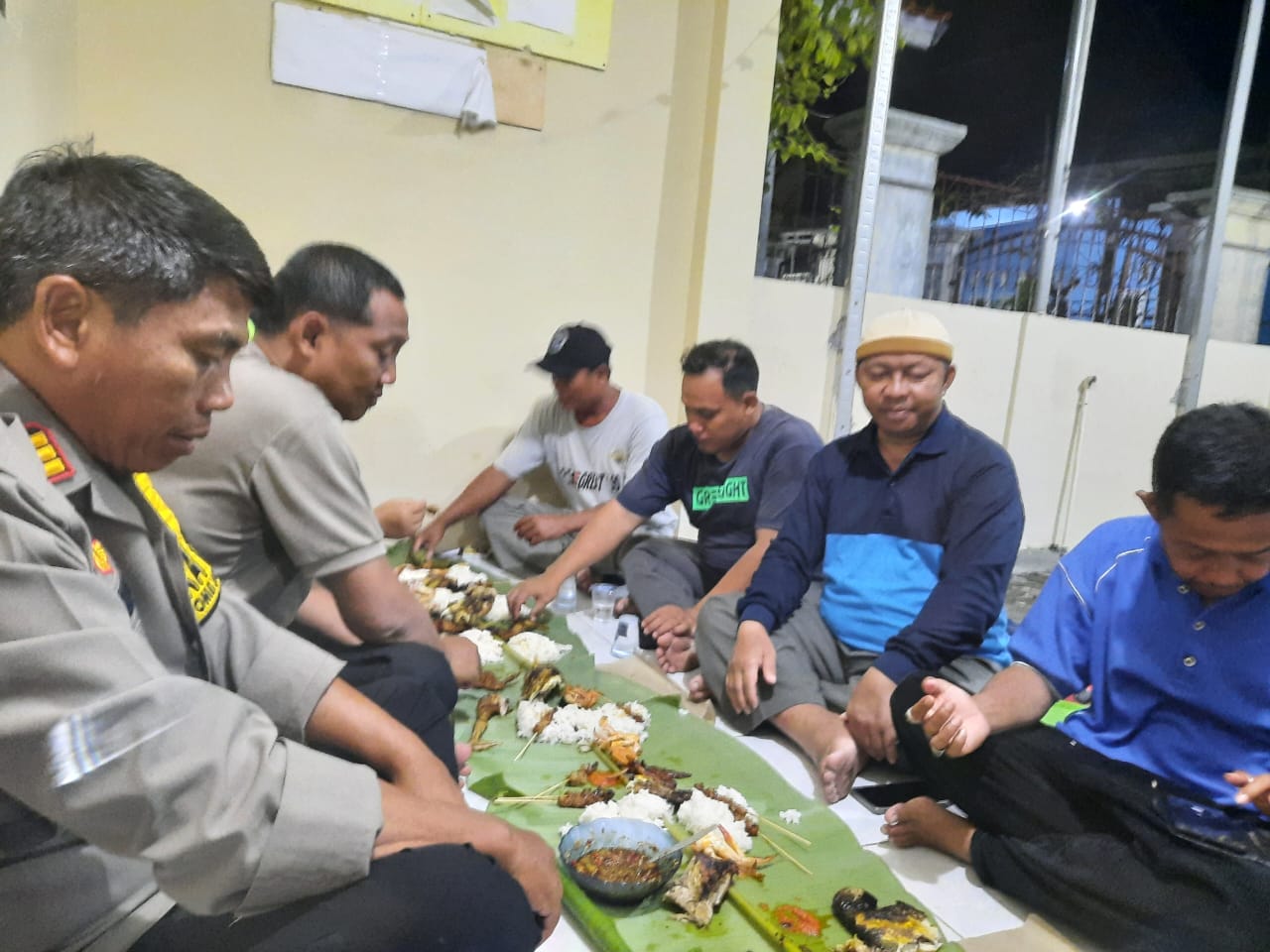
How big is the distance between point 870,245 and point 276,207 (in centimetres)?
252

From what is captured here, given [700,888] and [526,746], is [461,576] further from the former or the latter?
[700,888]

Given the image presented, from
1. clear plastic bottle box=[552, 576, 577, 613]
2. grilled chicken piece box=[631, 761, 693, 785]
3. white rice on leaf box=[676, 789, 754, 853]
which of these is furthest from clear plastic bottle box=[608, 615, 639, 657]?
white rice on leaf box=[676, 789, 754, 853]

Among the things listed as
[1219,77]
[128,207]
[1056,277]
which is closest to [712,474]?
[128,207]

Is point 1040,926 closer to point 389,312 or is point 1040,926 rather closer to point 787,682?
point 787,682

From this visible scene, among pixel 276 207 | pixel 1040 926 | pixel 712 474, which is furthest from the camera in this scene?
pixel 276 207

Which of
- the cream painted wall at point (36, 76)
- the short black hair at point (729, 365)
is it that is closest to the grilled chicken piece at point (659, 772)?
the short black hair at point (729, 365)

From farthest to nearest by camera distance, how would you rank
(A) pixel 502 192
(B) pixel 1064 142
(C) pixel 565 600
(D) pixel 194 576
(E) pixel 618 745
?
(B) pixel 1064 142 → (A) pixel 502 192 → (C) pixel 565 600 → (E) pixel 618 745 → (D) pixel 194 576

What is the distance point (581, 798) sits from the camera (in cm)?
165

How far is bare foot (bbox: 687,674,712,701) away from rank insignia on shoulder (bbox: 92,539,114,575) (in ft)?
5.55

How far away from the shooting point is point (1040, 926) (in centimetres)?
150

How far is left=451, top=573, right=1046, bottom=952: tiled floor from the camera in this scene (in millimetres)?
1473

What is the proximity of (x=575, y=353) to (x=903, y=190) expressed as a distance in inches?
83.1

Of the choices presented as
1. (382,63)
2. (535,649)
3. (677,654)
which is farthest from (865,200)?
(535,649)

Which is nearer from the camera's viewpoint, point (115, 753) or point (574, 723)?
point (115, 753)
